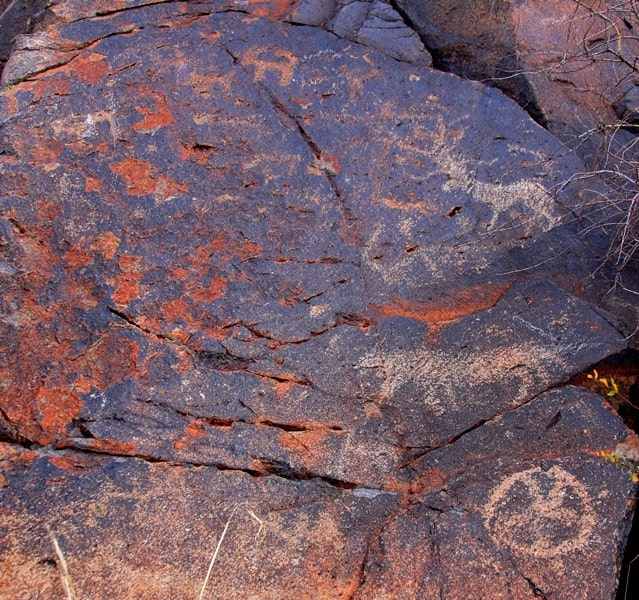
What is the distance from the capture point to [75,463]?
202 centimetres

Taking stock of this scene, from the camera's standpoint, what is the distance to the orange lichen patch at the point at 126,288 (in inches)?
88.6

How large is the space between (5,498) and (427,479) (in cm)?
112

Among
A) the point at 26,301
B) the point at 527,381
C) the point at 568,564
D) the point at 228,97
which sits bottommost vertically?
the point at 568,564

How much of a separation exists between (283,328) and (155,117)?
0.83 m

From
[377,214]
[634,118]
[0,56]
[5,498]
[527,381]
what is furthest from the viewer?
[0,56]

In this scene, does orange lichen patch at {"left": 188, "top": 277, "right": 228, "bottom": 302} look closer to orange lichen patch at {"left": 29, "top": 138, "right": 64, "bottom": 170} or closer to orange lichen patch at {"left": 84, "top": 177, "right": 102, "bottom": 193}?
orange lichen patch at {"left": 84, "top": 177, "right": 102, "bottom": 193}

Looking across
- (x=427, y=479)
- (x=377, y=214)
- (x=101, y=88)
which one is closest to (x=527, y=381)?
(x=427, y=479)

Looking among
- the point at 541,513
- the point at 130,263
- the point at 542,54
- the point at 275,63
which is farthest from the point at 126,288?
the point at 542,54

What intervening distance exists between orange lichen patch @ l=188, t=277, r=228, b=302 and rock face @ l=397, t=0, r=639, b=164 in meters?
1.20

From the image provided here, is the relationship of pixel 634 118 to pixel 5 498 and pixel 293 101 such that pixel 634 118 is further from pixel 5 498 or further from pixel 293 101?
pixel 5 498

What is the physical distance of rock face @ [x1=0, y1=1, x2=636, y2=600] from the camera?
77.6 inches

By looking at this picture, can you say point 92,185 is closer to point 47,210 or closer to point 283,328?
point 47,210

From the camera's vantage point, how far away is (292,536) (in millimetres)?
1997

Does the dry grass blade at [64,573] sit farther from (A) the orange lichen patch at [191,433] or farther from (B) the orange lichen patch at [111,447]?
(A) the orange lichen patch at [191,433]
